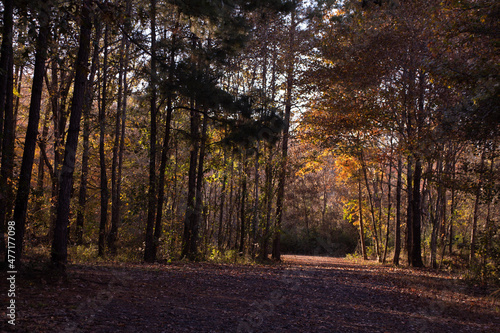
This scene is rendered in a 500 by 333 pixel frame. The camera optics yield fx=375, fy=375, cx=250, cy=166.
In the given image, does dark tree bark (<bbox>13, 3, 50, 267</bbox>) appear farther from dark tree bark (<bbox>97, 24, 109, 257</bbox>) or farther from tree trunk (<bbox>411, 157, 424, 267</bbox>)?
tree trunk (<bbox>411, 157, 424, 267</bbox>)

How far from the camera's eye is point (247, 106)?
11.1 metres

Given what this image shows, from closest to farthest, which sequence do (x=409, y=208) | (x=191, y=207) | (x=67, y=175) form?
(x=67, y=175) < (x=191, y=207) < (x=409, y=208)

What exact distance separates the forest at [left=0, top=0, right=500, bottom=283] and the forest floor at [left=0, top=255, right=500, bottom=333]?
121 cm

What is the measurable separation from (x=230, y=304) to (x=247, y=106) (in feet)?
19.7

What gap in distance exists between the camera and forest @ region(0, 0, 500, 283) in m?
7.55

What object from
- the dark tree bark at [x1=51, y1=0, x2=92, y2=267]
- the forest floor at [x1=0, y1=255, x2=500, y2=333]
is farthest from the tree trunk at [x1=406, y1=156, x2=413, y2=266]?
the dark tree bark at [x1=51, y1=0, x2=92, y2=267]

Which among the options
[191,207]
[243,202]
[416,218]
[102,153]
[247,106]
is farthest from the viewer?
[243,202]

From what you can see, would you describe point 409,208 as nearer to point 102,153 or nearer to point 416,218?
point 416,218

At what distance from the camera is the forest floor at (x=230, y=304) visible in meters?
5.20

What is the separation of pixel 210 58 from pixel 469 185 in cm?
866

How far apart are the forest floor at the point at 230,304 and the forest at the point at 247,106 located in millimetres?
1215

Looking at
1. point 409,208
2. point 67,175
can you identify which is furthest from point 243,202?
point 67,175

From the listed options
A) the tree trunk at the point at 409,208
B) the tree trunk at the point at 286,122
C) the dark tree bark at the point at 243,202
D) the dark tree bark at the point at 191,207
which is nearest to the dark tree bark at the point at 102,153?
the dark tree bark at the point at 191,207

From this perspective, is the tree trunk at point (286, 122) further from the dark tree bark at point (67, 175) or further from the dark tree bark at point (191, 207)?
the dark tree bark at point (67, 175)
